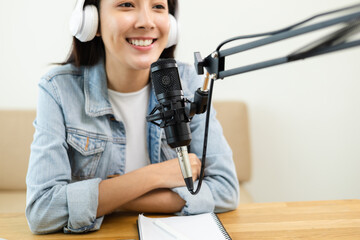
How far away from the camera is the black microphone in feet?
2.64

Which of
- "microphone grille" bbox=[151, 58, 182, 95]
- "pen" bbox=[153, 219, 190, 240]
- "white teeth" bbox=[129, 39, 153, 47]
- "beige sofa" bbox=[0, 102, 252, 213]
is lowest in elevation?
"beige sofa" bbox=[0, 102, 252, 213]

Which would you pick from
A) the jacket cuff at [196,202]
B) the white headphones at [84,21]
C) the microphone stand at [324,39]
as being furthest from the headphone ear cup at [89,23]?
the microphone stand at [324,39]

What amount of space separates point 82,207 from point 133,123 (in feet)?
1.40

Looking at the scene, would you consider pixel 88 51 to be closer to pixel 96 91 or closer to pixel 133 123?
pixel 96 91

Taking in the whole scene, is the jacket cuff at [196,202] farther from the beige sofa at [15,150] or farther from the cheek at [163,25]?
the beige sofa at [15,150]

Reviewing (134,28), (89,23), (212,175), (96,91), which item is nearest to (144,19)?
(134,28)

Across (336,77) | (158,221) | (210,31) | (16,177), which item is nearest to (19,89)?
(16,177)

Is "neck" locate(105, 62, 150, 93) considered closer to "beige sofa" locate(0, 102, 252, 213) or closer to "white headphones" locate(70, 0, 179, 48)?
"white headphones" locate(70, 0, 179, 48)

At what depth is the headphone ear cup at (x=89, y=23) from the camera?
118 cm

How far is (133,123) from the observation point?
4.52 ft

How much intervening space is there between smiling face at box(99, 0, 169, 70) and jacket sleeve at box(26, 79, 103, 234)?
0.94 ft

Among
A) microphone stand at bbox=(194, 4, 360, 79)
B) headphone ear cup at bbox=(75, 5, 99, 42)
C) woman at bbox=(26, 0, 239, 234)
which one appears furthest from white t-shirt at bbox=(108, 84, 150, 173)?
microphone stand at bbox=(194, 4, 360, 79)

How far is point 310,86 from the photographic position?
2.39 m

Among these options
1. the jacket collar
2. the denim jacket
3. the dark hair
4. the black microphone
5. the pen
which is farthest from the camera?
the dark hair
